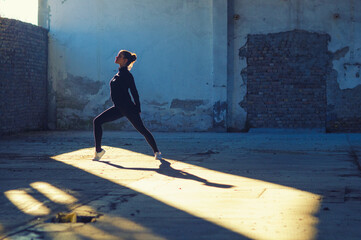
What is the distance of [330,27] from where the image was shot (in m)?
13.1

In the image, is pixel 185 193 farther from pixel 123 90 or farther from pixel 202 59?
pixel 202 59

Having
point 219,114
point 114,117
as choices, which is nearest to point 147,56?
point 219,114

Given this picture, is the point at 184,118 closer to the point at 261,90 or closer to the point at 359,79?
the point at 261,90

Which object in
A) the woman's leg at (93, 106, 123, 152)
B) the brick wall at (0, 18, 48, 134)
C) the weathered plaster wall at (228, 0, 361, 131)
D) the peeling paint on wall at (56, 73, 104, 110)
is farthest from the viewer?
the peeling paint on wall at (56, 73, 104, 110)

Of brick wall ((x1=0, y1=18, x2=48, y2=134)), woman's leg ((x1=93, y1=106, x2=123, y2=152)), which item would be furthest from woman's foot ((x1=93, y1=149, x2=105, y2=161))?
brick wall ((x1=0, y1=18, x2=48, y2=134))

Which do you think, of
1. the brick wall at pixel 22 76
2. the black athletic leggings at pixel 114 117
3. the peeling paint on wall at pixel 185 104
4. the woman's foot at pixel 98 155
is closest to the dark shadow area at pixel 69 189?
the black athletic leggings at pixel 114 117

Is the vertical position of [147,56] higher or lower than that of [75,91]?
higher

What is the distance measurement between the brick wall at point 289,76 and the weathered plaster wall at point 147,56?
845 millimetres

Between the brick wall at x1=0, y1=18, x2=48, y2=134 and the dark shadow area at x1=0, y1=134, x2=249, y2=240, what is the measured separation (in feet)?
10.3

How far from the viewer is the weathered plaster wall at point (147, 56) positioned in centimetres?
1355

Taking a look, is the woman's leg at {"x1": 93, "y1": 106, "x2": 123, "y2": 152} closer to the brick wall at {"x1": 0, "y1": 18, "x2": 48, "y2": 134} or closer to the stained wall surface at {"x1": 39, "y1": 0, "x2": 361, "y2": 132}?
the brick wall at {"x1": 0, "y1": 18, "x2": 48, "y2": 134}

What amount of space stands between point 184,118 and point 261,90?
2009 mm

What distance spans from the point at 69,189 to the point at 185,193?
1084mm

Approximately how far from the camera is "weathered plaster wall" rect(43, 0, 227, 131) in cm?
1355
